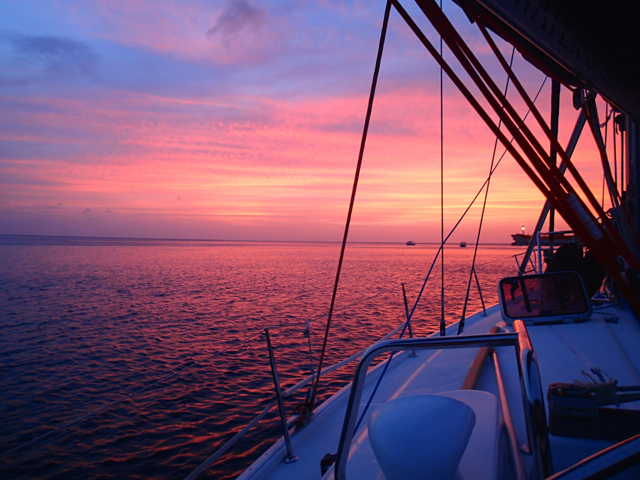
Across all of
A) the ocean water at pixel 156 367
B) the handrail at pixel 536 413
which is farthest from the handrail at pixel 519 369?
the ocean water at pixel 156 367

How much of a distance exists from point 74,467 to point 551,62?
7890mm

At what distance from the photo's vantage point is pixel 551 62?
408 centimetres

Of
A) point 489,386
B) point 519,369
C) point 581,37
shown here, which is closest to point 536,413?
point 519,369

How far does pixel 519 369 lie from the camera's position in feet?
Answer: 4.47

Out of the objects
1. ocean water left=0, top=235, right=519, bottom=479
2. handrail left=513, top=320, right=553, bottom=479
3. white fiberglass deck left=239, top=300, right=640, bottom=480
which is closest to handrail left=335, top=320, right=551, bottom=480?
handrail left=513, top=320, right=553, bottom=479

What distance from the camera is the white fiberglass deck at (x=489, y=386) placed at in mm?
1851

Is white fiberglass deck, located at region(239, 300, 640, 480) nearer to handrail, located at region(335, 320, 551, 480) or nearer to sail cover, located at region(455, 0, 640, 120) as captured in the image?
handrail, located at region(335, 320, 551, 480)

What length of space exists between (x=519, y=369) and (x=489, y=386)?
101 inches

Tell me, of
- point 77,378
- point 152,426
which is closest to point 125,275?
point 77,378

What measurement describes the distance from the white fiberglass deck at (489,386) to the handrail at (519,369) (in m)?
Answer: 0.29

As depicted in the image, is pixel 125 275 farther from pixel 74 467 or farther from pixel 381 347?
pixel 381 347

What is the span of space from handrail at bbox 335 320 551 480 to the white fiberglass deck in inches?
11.4

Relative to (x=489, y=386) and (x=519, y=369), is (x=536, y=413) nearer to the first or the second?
(x=519, y=369)

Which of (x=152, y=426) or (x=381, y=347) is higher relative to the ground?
(x=381, y=347)
